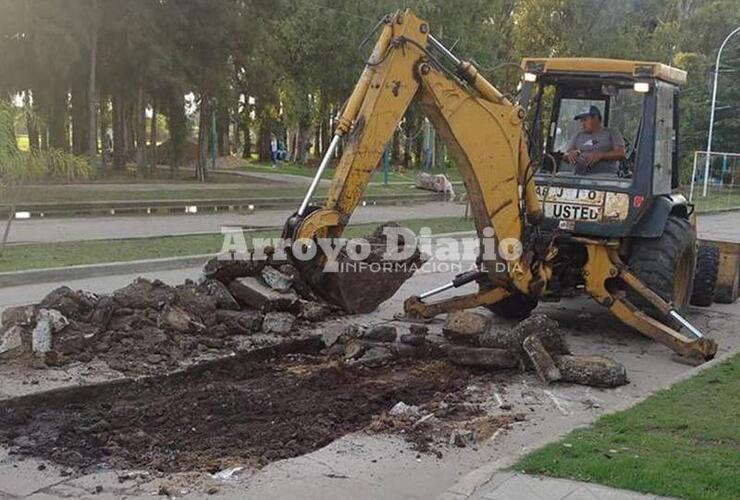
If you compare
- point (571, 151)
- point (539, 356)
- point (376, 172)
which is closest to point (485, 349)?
point (539, 356)

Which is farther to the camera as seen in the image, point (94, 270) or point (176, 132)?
point (176, 132)

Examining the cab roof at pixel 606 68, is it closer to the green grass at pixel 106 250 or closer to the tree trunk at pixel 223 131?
the green grass at pixel 106 250

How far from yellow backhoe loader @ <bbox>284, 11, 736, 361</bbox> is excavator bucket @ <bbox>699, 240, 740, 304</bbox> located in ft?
6.17

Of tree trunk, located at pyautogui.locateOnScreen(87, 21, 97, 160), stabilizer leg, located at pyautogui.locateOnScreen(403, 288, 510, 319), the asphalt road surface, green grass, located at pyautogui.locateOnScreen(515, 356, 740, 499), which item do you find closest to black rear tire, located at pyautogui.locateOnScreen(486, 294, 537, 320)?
stabilizer leg, located at pyautogui.locateOnScreen(403, 288, 510, 319)

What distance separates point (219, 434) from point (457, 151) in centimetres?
385

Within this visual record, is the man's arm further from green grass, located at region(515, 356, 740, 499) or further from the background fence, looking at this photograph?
the background fence

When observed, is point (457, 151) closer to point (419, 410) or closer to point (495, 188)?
point (495, 188)

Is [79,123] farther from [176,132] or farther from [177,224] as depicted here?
[177,224]

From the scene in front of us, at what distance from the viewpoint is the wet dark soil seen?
5.77 meters

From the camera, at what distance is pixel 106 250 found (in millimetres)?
14266

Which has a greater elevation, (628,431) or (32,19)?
(32,19)

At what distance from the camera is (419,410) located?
6812 millimetres

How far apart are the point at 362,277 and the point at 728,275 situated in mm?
5699

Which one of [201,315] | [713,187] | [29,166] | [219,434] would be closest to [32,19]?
[29,166]
